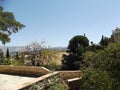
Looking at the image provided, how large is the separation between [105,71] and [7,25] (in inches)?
602

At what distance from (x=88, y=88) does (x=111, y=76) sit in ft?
3.34

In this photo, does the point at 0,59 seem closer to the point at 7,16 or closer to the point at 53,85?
the point at 7,16

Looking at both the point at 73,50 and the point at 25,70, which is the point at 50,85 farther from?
the point at 73,50

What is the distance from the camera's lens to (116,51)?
10547mm

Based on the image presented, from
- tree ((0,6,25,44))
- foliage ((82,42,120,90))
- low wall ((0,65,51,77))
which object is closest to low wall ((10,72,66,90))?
foliage ((82,42,120,90))

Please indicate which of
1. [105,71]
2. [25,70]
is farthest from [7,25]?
[105,71]

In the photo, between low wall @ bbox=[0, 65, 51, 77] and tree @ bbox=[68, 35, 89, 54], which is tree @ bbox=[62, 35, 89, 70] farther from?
low wall @ bbox=[0, 65, 51, 77]

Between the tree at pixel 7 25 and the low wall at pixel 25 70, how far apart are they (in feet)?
10.7

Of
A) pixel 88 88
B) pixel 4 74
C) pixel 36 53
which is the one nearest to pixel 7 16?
pixel 4 74

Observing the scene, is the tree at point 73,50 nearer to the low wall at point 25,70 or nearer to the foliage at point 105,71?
the low wall at point 25,70

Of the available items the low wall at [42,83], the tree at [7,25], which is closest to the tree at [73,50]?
the tree at [7,25]

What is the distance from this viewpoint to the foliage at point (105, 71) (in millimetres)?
10367

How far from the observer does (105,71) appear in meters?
10.5

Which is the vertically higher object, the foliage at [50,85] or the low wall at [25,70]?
the low wall at [25,70]
